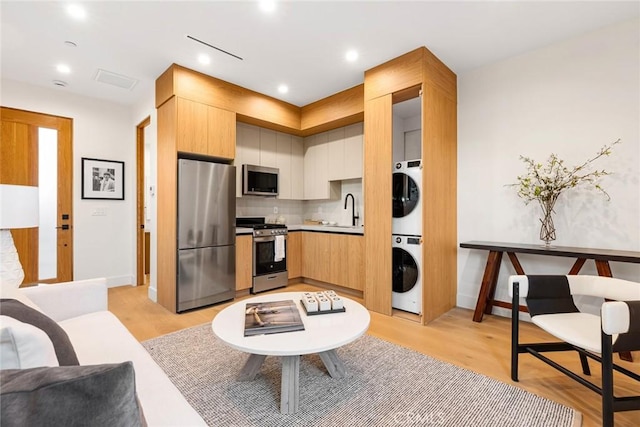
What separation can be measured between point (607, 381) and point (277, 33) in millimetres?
3189

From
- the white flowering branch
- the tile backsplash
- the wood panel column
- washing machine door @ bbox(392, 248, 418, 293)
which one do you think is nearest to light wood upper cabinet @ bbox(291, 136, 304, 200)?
the tile backsplash

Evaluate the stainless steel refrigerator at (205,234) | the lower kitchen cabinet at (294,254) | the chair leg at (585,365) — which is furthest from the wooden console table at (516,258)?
the stainless steel refrigerator at (205,234)

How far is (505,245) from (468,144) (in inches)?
47.6

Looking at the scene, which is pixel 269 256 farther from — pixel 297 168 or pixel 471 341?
pixel 471 341

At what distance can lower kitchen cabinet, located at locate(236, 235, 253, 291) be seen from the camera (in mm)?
3748

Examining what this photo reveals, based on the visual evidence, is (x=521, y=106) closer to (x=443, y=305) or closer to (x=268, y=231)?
(x=443, y=305)

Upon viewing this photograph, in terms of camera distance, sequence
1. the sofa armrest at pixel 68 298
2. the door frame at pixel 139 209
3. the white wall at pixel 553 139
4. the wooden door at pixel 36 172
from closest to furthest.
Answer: the sofa armrest at pixel 68 298
the white wall at pixel 553 139
the wooden door at pixel 36 172
the door frame at pixel 139 209

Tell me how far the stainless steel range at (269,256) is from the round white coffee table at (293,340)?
1.97 metres


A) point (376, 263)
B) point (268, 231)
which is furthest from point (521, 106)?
point (268, 231)

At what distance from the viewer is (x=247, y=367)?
1933 millimetres

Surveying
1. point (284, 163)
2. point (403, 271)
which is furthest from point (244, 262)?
point (403, 271)

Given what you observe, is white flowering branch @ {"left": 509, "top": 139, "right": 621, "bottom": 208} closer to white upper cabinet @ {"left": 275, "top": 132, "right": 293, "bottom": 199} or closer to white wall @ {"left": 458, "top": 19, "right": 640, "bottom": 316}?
white wall @ {"left": 458, "top": 19, "right": 640, "bottom": 316}

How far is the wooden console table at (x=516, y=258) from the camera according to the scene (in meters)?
2.24

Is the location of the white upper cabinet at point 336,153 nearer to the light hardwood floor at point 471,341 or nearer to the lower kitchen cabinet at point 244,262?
the lower kitchen cabinet at point 244,262
